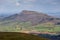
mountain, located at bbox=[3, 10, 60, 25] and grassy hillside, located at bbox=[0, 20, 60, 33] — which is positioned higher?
mountain, located at bbox=[3, 10, 60, 25]

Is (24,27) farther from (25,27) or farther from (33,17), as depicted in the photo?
(33,17)

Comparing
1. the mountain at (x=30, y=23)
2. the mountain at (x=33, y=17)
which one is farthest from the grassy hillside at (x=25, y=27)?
the mountain at (x=33, y=17)

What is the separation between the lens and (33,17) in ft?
17.8

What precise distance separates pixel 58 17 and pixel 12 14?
1.46 meters

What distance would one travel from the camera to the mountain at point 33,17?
5391 mm

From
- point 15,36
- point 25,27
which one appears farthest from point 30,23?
point 15,36

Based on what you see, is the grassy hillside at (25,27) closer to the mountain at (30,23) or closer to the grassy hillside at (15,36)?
the mountain at (30,23)

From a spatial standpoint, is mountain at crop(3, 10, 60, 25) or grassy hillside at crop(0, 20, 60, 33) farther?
mountain at crop(3, 10, 60, 25)

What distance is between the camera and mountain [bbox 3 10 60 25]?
5391 millimetres

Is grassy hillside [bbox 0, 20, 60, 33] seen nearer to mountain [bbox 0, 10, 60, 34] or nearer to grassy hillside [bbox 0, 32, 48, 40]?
mountain [bbox 0, 10, 60, 34]

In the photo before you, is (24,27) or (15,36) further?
(24,27)

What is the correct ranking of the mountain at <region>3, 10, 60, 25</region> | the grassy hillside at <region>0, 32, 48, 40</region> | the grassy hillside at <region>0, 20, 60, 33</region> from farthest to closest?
the mountain at <region>3, 10, 60, 25</region> < the grassy hillside at <region>0, 20, 60, 33</region> < the grassy hillside at <region>0, 32, 48, 40</region>

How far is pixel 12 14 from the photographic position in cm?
543

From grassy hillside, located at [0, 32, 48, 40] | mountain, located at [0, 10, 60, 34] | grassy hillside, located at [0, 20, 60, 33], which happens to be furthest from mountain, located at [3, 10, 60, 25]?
grassy hillside, located at [0, 32, 48, 40]
